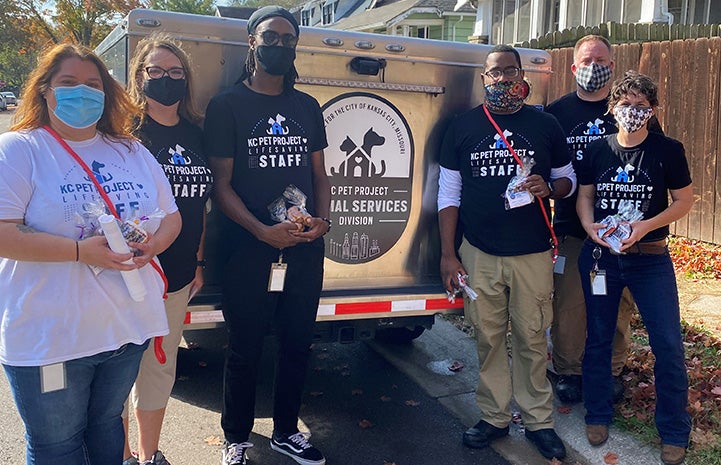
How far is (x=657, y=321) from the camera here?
354 centimetres

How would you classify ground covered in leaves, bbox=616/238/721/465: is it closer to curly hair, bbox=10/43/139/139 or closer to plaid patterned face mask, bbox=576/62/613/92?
plaid patterned face mask, bbox=576/62/613/92

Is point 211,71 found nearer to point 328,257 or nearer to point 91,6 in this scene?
point 328,257

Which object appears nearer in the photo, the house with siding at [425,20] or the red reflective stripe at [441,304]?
the red reflective stripe at [441,304]

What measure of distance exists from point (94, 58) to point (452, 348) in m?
4.01

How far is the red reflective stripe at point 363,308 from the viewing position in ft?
13.2

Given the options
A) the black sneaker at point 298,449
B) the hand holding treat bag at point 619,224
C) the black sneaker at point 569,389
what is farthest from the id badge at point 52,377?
the black sneaker at point 569,389

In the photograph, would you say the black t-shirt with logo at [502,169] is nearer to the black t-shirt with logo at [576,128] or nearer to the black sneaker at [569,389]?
the black t-shirt with logo at [576,128]

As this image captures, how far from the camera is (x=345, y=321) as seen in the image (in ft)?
13.6

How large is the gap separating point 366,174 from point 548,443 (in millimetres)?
1906

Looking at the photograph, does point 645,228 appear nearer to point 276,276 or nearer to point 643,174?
point 643,174

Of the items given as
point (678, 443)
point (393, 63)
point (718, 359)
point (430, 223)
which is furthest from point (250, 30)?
point (718, 359)

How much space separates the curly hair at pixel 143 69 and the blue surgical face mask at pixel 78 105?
0.71 m

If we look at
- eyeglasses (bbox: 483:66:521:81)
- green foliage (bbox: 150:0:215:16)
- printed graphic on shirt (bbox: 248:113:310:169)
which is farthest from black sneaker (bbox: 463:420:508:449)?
green foliage (bbox: 150:0:215:16)

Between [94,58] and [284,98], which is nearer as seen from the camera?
[94,58]
